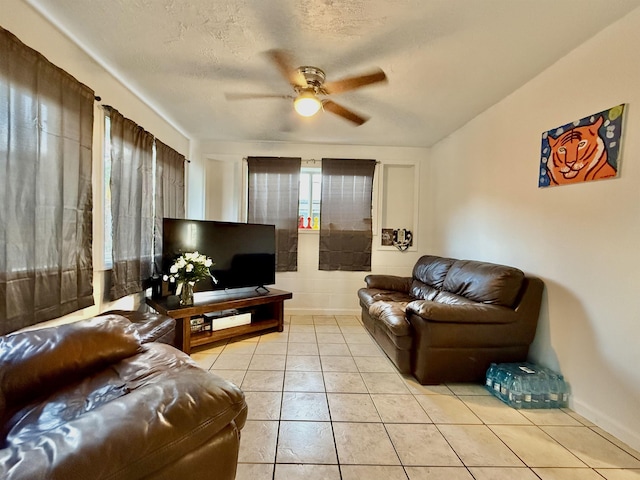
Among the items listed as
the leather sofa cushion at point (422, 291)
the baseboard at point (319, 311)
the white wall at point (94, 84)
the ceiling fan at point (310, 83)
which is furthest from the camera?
the baseboard at point (319, 311)

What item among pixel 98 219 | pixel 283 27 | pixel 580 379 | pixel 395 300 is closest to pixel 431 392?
pixel 580 379

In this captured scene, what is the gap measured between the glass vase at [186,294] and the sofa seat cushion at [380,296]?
6.14ft

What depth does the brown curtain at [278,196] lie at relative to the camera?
14.5 feet

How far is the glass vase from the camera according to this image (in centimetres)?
305

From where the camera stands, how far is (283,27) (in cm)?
196

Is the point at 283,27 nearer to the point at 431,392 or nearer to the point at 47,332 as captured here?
the point at 47,332

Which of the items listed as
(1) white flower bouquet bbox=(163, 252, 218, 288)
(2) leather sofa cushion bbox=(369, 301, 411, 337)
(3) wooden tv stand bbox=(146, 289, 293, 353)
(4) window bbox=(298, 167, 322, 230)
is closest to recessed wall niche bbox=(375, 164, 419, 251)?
(4) window bbox=(298, 167, 322, 230)

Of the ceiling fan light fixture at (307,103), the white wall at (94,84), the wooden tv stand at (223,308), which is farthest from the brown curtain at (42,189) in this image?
the ceiling fan light fixture at (307,103)

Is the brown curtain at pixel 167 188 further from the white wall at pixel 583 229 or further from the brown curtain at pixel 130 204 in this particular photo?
the white wall at pixel 583 229

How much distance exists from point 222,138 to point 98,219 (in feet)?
7.57

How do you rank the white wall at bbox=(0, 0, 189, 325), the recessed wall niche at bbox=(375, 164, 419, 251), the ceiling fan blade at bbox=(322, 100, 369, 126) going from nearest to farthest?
the white wall at bbox=(0, 0, 189, 325) < the ceiling fan blade at bbox=(322, 100, 369, 126) < the recessed wall niche at bbox=(375, 164, 419, 251)

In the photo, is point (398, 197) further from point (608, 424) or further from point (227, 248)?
point (608, 424)

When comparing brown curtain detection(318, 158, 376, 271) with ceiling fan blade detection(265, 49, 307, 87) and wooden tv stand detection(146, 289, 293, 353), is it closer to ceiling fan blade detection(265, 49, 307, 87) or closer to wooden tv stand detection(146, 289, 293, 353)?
wooden tv stand detection(146, 289, 293, 353)

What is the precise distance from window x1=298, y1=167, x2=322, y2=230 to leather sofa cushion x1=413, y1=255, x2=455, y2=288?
1589 millimetres
